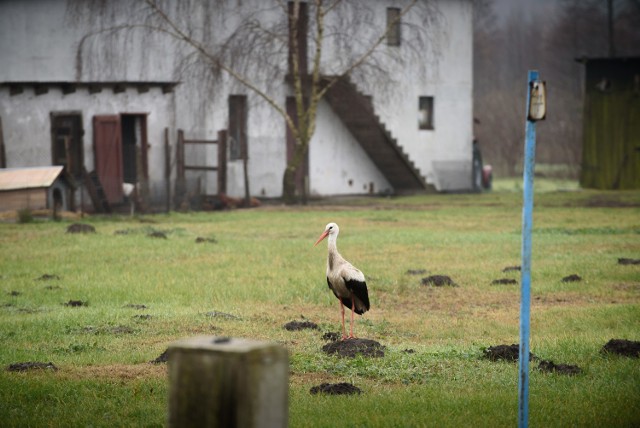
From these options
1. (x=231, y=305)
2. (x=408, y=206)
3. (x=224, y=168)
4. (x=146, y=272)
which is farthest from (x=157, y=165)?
(x=231, y=305)

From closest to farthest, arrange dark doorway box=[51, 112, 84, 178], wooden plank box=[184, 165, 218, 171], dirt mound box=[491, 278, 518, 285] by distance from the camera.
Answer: dirt mound box=[491, 278, 518, 285], dark doorway box=[51, 112, 84, 178], wooden plank box=[184, 165, 218, 171]

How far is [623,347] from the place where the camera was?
12.2m

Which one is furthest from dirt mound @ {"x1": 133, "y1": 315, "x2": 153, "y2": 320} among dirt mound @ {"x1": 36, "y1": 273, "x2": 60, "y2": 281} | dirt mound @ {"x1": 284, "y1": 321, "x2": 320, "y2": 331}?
dirt mound @ {"x1": 36, "y1": 273, "x2": 60, "y2": 281}

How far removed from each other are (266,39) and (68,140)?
7.44 metres

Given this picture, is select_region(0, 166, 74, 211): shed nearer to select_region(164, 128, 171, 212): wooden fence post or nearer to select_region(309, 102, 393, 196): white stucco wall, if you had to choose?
select_region(164, 128, 171, 212): wooden fence post

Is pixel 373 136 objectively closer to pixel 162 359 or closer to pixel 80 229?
pixel 80 229

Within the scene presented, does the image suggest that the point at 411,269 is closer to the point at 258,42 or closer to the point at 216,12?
the point at 258,42

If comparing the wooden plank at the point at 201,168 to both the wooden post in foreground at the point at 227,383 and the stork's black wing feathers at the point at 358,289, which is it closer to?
the stork's black wing feathers at the point at 358,289

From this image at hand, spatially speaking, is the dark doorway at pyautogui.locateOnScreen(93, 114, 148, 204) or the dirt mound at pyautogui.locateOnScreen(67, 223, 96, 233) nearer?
the dirt mound at pyautogui.locateOnScreen(67, 223, 96, 233)

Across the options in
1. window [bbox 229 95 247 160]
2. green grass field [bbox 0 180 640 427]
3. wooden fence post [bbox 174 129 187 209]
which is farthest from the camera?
window [bbox 229 95 247 160]

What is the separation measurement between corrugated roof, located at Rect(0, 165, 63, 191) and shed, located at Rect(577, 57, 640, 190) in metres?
24.3

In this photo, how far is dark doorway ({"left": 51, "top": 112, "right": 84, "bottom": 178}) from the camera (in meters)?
36.6

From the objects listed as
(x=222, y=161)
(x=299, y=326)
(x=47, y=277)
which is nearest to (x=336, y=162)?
(x=222, y=161)

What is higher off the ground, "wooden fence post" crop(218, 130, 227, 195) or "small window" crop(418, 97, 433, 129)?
"small window" crop(418, 97, 433, 129)
